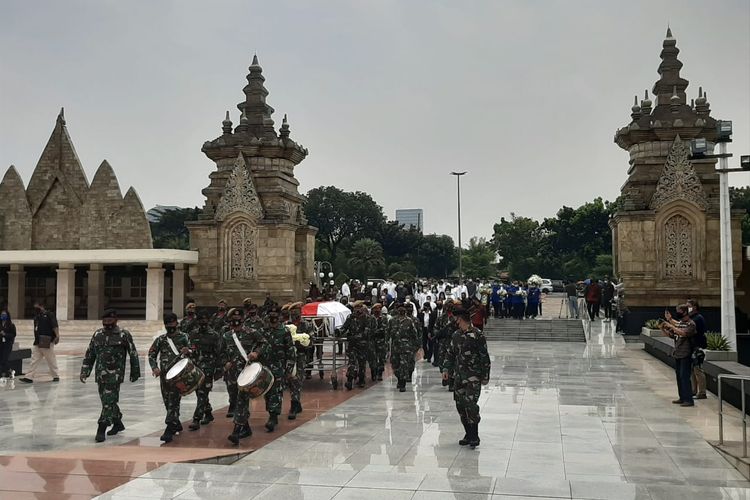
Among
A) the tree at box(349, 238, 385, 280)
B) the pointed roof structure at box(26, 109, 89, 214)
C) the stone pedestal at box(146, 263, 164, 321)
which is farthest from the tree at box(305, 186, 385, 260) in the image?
the stone pedestal at box(146, 263, 164, 321)

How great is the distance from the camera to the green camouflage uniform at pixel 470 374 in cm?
812

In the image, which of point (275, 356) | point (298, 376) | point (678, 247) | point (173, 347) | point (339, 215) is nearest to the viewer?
point (173, 347)

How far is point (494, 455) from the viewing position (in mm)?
7766

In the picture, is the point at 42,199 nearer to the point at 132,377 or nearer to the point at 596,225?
the point at 132,377

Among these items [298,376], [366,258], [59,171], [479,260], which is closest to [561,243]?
[479,260]

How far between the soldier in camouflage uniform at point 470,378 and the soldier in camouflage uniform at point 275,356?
2529 millimetres

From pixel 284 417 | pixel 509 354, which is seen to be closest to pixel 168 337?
pixel 284 417

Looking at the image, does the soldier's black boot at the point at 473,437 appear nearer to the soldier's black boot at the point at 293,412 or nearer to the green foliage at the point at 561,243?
the soldier's black boot at the point at 293,412

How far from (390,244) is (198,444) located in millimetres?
67642

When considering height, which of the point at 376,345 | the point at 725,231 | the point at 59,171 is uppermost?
the point at 59,171

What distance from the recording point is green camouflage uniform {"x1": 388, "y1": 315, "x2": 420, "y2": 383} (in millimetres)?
12938

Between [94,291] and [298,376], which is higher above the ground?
[94,291]

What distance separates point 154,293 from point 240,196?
16.0 ft

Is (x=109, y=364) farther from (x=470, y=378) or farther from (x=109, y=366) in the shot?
(x=470, y=378)
